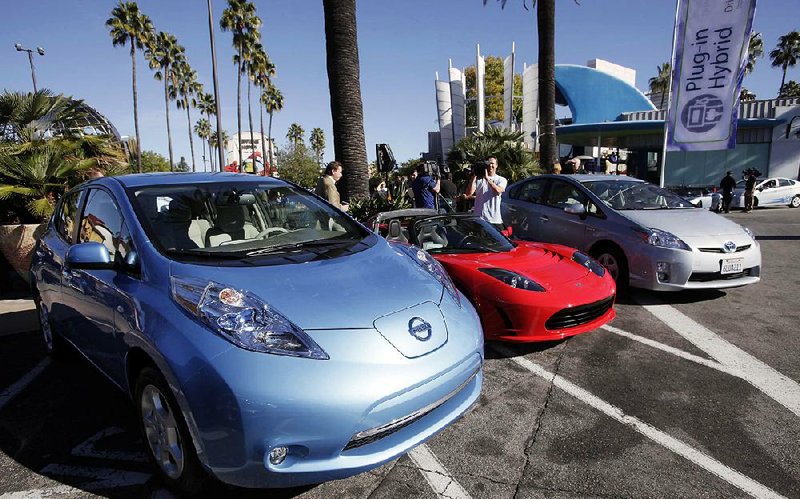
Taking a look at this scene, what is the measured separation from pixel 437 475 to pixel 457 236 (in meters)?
2.70

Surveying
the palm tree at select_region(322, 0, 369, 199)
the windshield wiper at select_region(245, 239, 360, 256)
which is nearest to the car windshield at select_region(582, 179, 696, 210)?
the palm tree at select_region(322, 0, 369, 199)

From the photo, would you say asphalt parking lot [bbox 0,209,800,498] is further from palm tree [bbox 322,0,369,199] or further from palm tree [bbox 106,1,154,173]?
palm tree [bbox 106,1,154,173]

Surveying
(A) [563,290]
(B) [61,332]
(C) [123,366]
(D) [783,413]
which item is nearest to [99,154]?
(B) [61,332]

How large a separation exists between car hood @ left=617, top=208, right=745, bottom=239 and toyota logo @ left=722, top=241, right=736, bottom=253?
129mm

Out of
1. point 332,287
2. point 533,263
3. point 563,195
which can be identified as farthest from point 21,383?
point 563,195

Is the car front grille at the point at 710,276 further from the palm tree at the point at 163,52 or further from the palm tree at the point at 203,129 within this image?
the palm tree at the point at 203,129

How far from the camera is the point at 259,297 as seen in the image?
2.20 metres

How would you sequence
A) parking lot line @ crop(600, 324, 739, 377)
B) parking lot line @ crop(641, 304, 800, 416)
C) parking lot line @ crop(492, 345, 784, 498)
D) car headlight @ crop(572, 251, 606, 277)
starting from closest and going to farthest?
parking lot line @ crop(492, 345, 784, 498) < parking lot line @ crop(641, 304, 800, 416) < parking lot line @ crop(600, 324, 739, 377) < car headlight @ crop(572, 251, 606, 277)

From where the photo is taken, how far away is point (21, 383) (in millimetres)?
3678

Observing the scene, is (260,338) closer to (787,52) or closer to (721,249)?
(721,249)

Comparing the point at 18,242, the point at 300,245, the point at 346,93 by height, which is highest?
the point at 346,93

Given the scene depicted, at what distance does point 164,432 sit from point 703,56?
1140 centimetres

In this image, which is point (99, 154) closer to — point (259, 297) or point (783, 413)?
point (259, 297)

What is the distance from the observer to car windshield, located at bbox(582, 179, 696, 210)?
20.0ft
